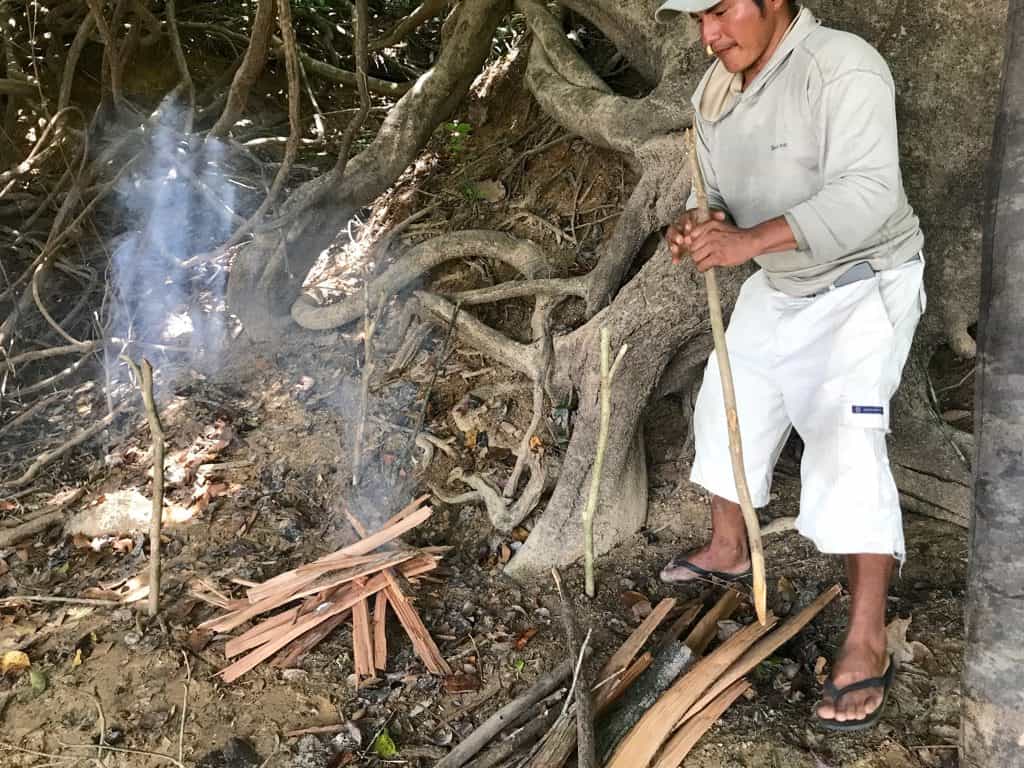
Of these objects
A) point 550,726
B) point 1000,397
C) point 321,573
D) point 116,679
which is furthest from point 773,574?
point 116,679

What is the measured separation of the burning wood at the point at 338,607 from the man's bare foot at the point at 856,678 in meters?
1.38

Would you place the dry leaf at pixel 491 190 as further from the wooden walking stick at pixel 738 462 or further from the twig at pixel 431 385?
the wooden walking stick at pixel 738 462

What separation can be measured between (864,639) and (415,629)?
1661 mm

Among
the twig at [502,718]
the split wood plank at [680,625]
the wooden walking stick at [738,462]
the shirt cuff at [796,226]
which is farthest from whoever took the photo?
the split wood plank at [680,625]

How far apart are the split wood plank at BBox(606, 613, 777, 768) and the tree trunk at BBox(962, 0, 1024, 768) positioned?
81cm

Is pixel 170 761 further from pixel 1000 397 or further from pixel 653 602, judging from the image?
pixel 1000 397

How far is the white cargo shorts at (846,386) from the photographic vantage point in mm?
2539

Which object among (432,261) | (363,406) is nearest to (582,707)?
(363,406)

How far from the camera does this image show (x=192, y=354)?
17.2 ft

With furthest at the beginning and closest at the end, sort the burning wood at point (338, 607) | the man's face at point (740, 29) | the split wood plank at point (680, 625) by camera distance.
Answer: the burning wood at point (338, 607), the split wood plank at point (680, 625), the man's face at point (740, 29)

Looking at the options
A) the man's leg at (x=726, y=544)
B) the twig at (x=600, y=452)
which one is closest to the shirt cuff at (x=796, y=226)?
the twig at (x=600, y=452)

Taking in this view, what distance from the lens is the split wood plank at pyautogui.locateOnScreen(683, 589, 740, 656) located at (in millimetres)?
2943

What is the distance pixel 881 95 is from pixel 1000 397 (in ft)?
3.21

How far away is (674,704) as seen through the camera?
2.62 metres
